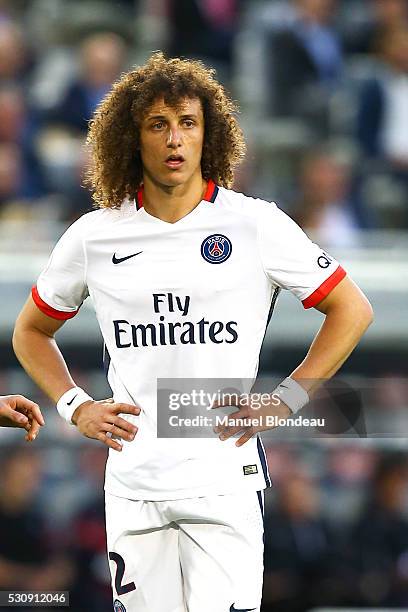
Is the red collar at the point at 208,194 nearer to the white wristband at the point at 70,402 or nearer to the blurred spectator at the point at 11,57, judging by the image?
the white wristband at the point at 70,402

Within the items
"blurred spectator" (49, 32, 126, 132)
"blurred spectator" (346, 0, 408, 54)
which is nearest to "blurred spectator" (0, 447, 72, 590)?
"blurred spectator" (49, 32, 126, 132)

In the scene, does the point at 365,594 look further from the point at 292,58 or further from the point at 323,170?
the point at 292,58

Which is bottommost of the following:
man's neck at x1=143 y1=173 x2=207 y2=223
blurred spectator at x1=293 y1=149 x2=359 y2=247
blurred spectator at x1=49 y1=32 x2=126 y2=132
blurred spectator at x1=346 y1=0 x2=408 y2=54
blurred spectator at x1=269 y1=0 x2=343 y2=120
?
man's neck at x1=143 y1=173 x2=207 y2=223

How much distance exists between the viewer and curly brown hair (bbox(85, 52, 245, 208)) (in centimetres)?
356

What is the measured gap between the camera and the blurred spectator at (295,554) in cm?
663

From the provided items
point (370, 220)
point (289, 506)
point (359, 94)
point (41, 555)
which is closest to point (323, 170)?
point (370, 220)

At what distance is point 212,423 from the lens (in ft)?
11.7

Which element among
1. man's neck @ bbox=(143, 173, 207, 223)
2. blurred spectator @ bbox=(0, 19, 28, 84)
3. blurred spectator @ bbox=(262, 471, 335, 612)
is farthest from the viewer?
blurred spectator @ bbox=(0, 19, 28, 84)

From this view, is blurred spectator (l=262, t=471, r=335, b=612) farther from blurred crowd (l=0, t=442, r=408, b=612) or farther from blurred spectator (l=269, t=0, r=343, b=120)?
blurred spectator (l=269, t=0, r=343, b=120)

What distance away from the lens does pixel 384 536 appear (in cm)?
691

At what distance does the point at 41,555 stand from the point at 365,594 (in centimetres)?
167

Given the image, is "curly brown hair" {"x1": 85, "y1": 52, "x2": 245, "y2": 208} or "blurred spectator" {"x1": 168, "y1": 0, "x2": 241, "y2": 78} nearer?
"curly brown hair" {"x1": 85, "y1": 52, "x2": 245, "y2": 208}

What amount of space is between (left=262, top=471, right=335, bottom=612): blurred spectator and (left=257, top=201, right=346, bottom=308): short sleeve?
3.20 meters

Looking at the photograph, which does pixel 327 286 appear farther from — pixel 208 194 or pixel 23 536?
pixel 23 536
